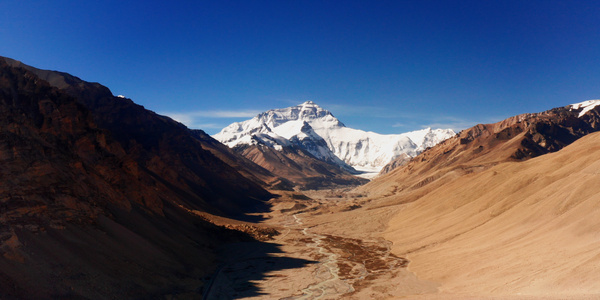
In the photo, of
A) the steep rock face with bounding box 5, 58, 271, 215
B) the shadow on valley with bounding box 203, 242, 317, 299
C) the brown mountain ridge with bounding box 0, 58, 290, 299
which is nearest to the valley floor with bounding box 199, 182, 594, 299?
the shadow on valley with bounding box 203, 242, 317, 299

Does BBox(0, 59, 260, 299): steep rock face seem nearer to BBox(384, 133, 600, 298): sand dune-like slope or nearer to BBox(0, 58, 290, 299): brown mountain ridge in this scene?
BBox(0, 58, 290, 299): brown mountain ridge

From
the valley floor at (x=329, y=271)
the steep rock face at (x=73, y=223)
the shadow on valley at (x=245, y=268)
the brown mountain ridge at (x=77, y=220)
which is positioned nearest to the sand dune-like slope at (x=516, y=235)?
the valley floor at (x=329, y=271)

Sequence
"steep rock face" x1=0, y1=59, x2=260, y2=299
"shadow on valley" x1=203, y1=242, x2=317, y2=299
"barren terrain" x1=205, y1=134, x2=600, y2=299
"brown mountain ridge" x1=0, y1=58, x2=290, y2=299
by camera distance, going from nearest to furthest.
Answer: "steep rock face" x1=0, y1=59, x2=260, y2=299
"brown mountain ridge" x1=0, y1=58, x2=290, y2=299
"barren terrain" x1=205, y1=134, x2=600, y2=299
"shadow on valley" x1=203, y1=242, x2=317, y2=299

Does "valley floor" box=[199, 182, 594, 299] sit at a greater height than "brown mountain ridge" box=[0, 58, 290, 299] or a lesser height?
lesser

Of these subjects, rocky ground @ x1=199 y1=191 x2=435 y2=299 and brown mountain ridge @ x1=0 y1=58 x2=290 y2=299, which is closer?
brown mountain ridge @ x1=0 y1=58 x2=290 y2=299

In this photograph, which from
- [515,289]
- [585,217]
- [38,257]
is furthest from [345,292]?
[38,257]

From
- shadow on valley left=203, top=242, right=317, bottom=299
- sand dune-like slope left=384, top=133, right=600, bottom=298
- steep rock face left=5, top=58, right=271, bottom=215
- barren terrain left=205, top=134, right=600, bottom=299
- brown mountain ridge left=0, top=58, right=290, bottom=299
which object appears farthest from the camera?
steep rock face left=5, top=58, right=271, bottom=215

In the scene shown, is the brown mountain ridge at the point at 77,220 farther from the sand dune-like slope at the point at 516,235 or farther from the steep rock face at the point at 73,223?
the sand dune-like slope at the point at 516,235
